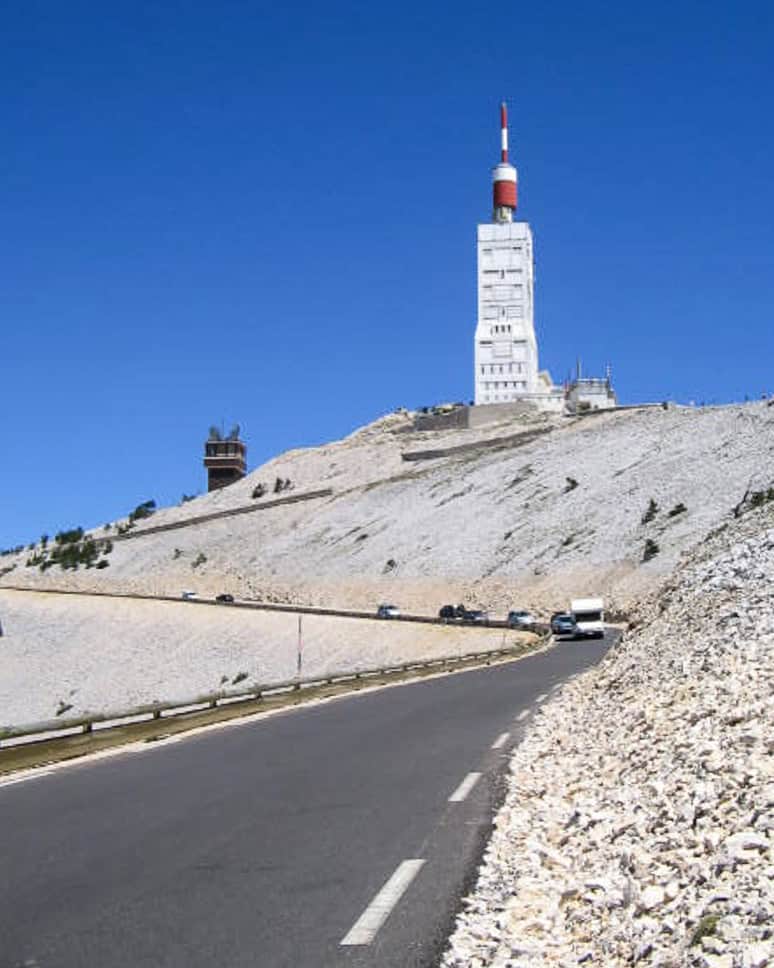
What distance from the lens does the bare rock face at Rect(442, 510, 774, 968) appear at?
22.9 ft

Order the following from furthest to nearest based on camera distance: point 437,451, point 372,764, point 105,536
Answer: point 105,536, point 437,451, point 372,764

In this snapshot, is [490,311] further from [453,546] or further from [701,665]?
[701,665]

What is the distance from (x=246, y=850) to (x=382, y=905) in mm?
2404

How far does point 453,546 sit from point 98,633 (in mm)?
28829

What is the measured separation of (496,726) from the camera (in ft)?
70.4

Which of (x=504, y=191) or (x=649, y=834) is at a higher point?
(x=504, y=191)

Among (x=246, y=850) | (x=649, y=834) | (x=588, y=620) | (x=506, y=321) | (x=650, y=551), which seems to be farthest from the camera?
(x=506, y=321)

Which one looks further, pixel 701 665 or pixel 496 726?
pixel 496 726

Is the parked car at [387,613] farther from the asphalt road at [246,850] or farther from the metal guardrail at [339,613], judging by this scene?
the asphalt road at [246,850]

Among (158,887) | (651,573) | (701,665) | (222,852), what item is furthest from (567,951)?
(651,573)

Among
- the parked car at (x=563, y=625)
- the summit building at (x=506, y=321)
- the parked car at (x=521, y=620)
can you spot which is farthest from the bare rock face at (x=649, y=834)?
the summit building at (x=506, y=321)

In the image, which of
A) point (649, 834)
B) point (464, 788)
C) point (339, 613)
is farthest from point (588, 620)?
point (649, 834)

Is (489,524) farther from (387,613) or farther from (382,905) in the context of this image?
(382,905)

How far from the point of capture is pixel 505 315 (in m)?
153
